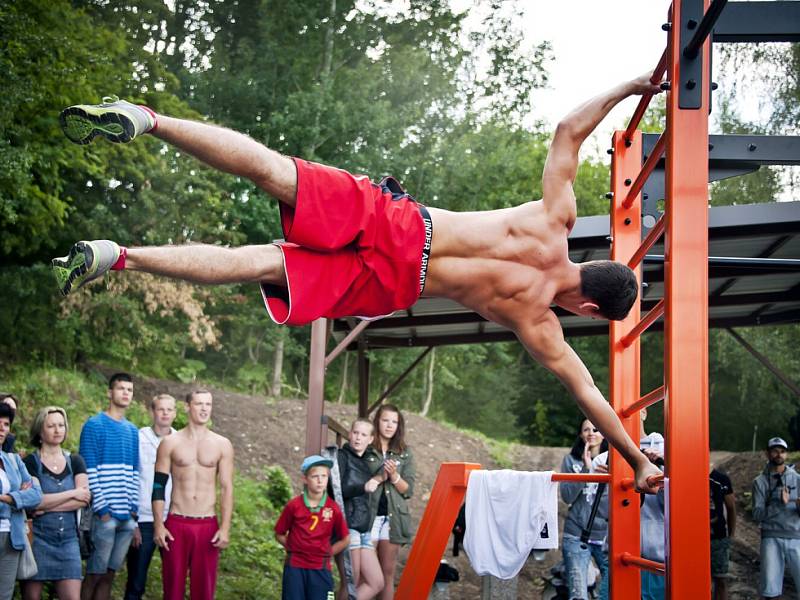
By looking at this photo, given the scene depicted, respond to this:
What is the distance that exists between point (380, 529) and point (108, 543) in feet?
6.92

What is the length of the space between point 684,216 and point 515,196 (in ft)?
68.1

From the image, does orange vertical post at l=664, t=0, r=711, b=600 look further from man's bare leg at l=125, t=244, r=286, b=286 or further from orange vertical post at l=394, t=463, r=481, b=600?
orange vertical post at l=394, t=463, r=481, b=600

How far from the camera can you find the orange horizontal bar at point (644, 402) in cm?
380

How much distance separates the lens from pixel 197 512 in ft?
22.2

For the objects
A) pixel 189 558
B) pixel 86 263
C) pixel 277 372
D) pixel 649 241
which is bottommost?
pixel 189 558

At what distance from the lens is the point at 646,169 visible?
415cm

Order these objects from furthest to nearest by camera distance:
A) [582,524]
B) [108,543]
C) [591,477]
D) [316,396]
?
[316,396], [582,524], [108,543], [591,477]

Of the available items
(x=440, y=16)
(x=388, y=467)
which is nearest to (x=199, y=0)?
(x=440, y=16)

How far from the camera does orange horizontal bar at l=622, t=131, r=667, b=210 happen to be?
377 centimetres

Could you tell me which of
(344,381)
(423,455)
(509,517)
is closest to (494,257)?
(509,517)

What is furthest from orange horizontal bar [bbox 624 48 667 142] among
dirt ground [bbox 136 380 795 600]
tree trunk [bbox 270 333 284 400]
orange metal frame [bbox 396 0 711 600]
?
tree trunk [bbox 270 333 284 400]

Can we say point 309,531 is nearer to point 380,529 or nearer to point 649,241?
point 380,529

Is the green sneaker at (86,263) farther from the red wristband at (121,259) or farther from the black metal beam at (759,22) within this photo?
the black metal beam at (759,22)

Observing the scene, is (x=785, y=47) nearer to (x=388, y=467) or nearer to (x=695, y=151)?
(x=388, y=467)
